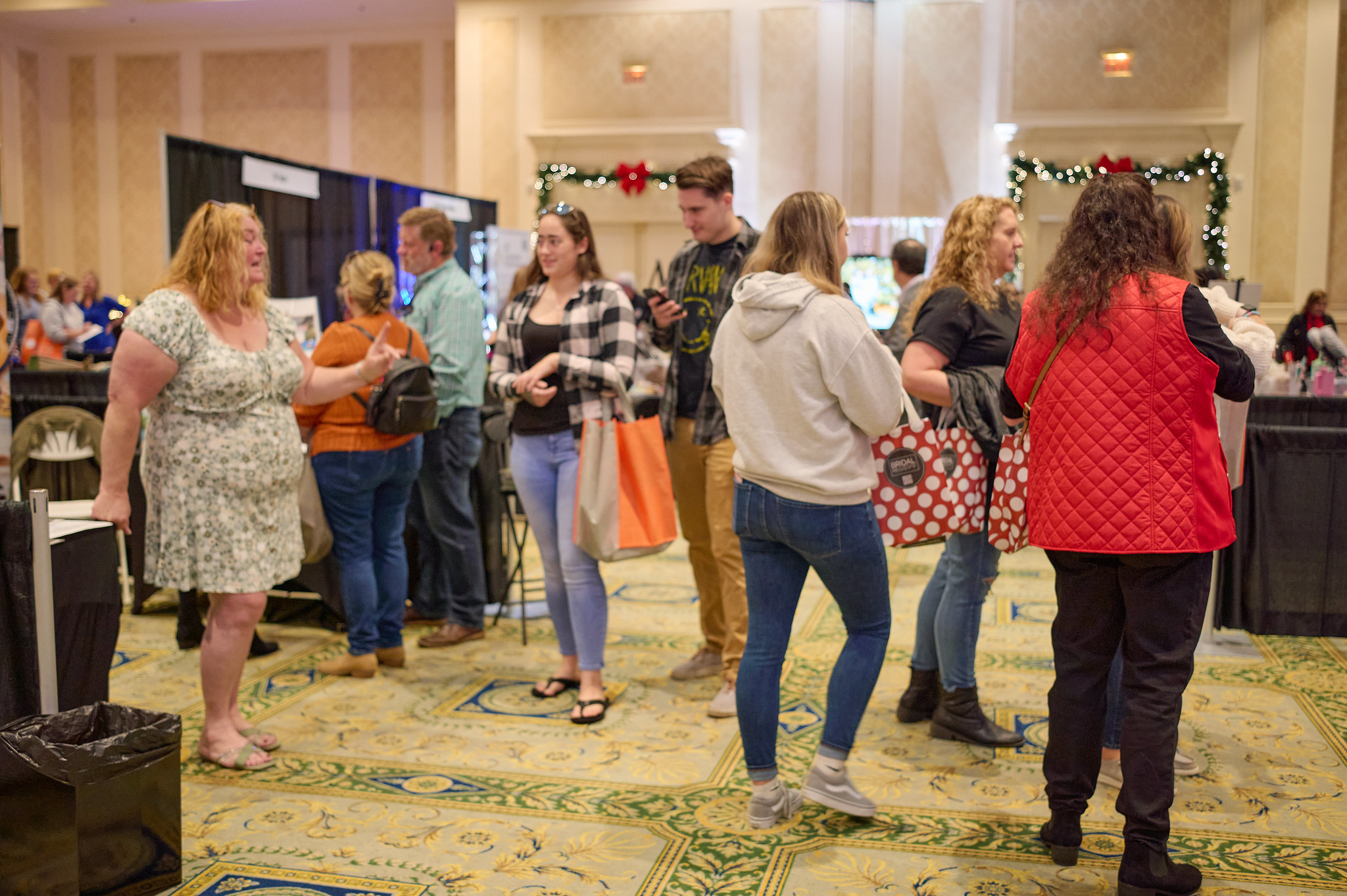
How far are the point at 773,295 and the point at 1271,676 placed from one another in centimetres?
255

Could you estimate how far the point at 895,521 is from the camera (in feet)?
9.00

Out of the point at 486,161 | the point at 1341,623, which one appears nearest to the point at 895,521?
the point at 1341,623

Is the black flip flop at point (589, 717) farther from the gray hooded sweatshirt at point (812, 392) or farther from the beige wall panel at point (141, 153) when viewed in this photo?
the beige wall panel at point (141, 153)

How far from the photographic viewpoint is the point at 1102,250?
2.15 metres

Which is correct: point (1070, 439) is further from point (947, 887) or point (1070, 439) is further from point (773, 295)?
point (947, 887)

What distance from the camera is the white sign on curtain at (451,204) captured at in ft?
22.6

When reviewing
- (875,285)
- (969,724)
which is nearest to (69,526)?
(969,724)

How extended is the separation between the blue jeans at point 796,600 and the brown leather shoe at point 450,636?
1.94m

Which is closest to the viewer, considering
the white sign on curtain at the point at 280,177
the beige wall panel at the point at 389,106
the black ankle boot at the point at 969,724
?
the black ankle boot at the point at 969,724

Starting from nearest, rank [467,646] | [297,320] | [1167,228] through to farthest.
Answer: [1167,228] → [467,646] → [297,320]

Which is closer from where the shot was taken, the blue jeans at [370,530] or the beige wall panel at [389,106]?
the blue jeans at [370,530]

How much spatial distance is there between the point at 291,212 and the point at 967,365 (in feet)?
11.8

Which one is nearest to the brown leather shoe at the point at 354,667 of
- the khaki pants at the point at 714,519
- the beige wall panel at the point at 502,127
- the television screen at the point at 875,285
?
the khaki pants at the point at 714,519

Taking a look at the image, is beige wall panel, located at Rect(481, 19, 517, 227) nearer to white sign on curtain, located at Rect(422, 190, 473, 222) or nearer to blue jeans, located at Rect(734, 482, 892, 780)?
white sign on curtain, located at Rect(422, 190, 473, 222)
